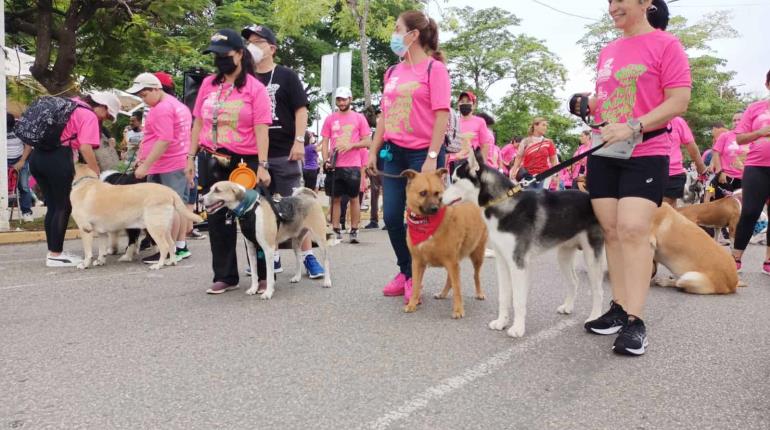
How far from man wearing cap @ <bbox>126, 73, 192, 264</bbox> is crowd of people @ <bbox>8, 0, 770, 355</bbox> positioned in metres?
0.02

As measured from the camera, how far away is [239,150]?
194 inches

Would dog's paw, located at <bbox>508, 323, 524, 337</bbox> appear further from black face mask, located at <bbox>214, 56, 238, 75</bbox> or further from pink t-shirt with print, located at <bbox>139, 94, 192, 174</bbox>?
pink t-shirt with print, located at <bbox>139, 94, 192, 174</bbox>

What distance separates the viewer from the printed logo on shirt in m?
4.49

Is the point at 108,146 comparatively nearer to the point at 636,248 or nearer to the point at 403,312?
the point at 403,312

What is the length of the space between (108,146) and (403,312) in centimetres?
564

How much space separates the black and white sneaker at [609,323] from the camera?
3.85m

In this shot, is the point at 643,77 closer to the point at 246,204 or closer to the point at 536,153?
the point at 246,204

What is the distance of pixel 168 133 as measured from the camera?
20.8 ft

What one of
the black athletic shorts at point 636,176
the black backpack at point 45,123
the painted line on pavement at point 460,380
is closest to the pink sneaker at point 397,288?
the painted line on pavement at point 460,380

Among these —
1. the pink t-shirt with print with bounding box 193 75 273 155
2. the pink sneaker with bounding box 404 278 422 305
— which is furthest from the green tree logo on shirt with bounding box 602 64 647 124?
the pink t-shirt with print with bounding box 193 75 273 155

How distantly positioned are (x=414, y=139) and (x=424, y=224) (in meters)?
0.80

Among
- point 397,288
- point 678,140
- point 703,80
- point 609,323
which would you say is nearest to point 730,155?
point 678,140

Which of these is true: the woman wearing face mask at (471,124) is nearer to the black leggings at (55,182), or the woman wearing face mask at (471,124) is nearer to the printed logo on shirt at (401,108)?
the printed logo on shirt at (401,108)

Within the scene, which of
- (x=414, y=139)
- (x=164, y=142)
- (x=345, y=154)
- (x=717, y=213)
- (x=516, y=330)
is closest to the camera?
(x=516, y=330)
